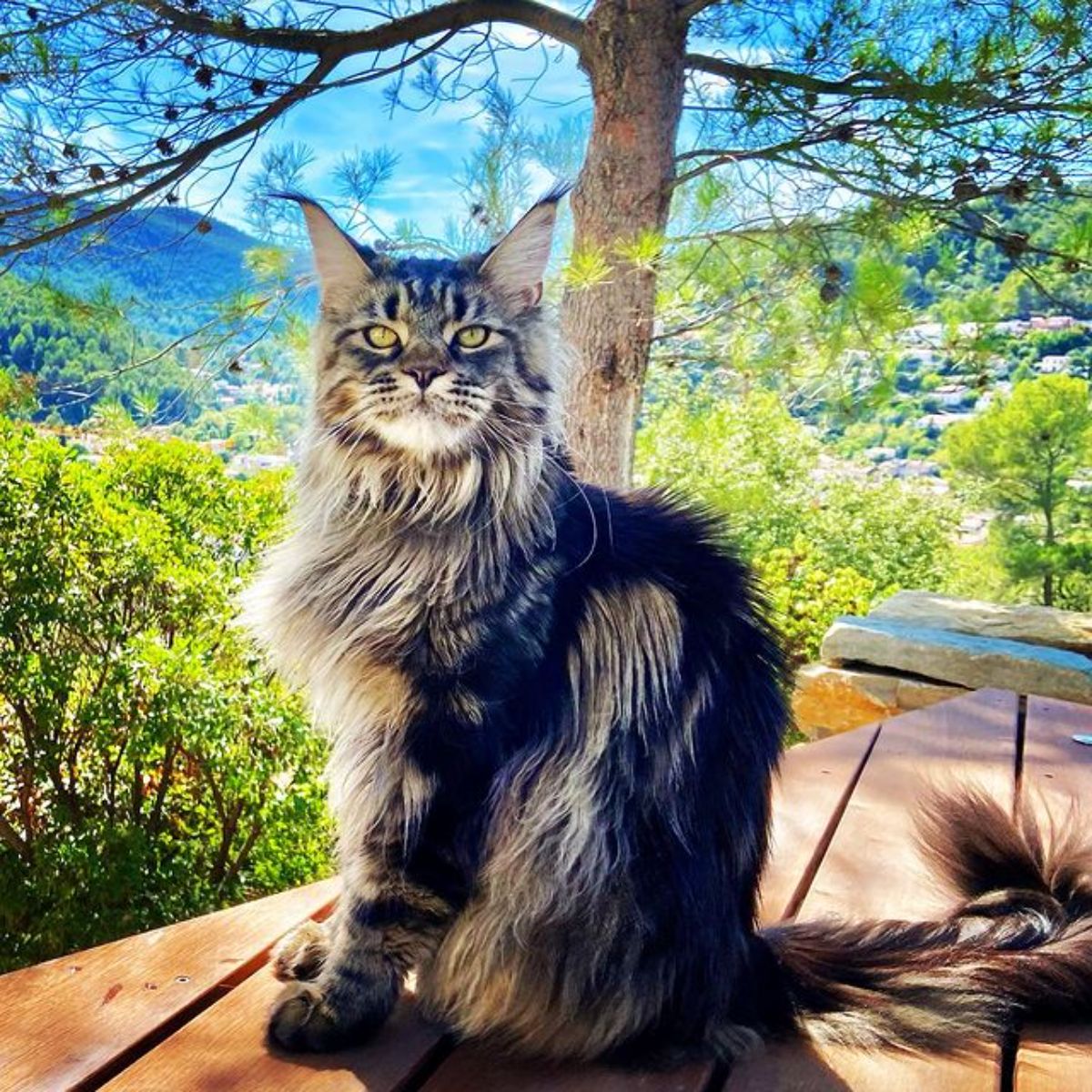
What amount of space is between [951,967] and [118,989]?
1104mm

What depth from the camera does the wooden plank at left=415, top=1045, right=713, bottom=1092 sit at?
121cm

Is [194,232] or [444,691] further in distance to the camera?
[194,232]

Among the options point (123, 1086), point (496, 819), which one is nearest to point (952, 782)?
point (496, 819)

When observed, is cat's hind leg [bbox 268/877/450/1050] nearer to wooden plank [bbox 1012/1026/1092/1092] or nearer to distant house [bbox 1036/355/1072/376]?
wooden plank [bbox 1012/1026/1092/1092]

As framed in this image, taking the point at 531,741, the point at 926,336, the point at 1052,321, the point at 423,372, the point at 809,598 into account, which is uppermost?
the point at 1052,321

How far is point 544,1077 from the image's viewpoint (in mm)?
1236

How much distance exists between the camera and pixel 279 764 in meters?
2.81

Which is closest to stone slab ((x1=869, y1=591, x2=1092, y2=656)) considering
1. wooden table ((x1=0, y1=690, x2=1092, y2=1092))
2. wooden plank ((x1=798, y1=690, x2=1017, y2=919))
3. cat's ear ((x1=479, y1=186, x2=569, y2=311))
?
wooden plank ((x1=798, y1=690, x2=1017, y2=919))

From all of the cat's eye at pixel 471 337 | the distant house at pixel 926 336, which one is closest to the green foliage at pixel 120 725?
the cat's eye at pixel 471 337

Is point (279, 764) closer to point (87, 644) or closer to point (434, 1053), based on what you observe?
point (87, 644)

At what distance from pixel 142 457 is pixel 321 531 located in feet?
6.92

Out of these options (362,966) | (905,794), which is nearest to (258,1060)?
(362,966)

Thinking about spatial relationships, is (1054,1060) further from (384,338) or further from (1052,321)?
(1052,321)

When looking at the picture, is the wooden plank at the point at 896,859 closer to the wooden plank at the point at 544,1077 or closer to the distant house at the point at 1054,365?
the wooden plank at the point at 544,1077
